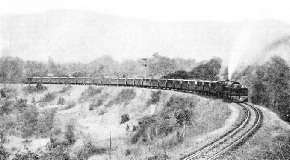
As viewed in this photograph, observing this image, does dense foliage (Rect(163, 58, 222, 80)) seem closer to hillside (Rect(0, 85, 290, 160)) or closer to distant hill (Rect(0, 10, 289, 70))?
hillside (Rect(0, 85, 290, 160))

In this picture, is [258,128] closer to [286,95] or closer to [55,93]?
[286,95]

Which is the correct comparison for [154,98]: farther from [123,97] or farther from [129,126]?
[123,97]

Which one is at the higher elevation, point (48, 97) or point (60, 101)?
→ point (48, 97)

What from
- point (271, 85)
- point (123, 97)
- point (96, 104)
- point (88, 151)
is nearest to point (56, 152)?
point (88, 151)

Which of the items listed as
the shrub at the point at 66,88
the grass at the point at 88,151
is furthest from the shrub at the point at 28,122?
the shrub at the point at 66,88

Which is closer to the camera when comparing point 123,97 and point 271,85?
point 271,85

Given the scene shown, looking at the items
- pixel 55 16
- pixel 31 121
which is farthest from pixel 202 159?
pixel 55 16

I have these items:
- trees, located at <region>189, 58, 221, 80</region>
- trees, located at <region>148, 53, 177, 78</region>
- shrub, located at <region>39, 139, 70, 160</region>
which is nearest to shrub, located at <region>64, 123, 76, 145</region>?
shrub, located at <region>39, 139, 70, 160</region>
